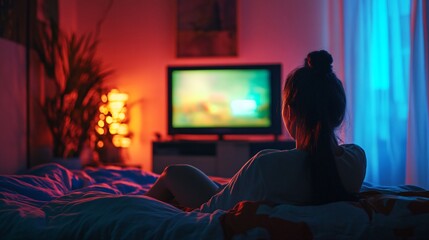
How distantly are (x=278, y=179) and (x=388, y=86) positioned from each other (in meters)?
2.57

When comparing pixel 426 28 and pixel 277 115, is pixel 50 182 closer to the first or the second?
pixel 277 115

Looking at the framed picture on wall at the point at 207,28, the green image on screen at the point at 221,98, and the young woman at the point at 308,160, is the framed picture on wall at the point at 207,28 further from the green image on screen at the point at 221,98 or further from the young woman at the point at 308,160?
the young woman at the point at 308,160

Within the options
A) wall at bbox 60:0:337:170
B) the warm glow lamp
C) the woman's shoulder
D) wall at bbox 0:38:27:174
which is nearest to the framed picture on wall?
wall at bbox 60:0:337:170

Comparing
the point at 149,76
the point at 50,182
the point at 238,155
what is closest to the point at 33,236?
the point at 50,182

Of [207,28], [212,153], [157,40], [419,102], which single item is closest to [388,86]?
[419,102]

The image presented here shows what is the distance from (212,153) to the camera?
400 cm

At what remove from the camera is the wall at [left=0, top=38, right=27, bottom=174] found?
324 cm

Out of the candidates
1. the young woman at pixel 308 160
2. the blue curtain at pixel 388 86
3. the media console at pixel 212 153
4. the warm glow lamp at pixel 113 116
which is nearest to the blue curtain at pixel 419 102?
the blue curtain at pixel 388 86

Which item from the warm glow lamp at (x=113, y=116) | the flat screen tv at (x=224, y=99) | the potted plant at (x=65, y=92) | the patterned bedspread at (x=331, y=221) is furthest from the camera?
the warm glow lamp at (x=113, y=116)

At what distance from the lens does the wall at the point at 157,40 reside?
4.42 metres

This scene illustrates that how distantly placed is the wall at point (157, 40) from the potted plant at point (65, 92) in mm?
666

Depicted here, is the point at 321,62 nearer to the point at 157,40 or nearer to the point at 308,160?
the point at 308,160

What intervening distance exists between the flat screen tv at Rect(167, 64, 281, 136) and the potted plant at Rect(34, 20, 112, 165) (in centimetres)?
73

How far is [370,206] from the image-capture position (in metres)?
1.33
